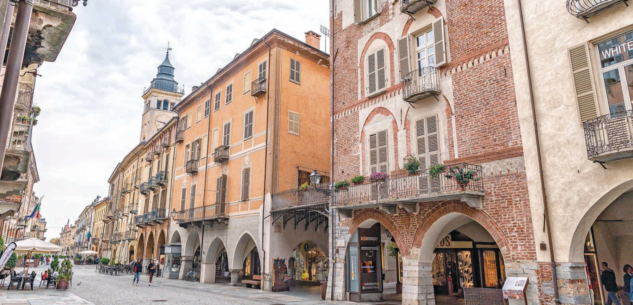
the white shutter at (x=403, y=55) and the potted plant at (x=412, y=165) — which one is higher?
the white shutter at (x=403, y=55)

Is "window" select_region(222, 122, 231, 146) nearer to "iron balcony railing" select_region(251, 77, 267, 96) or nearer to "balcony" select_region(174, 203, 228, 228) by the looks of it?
"iron balcony railing" select_region(251, 77, 267, 96)

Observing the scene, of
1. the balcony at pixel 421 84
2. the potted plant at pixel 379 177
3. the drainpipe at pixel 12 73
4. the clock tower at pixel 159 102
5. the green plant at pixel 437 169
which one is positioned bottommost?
the drainpipe at pixel 12 73

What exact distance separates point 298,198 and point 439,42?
9.34 m

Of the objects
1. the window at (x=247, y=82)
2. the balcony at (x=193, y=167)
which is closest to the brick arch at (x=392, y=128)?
→ the window at (x=247, y=82)

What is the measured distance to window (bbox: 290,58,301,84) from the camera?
23250 millimetres

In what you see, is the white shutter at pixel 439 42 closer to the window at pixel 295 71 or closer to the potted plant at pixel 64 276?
the window at pixel 295 71

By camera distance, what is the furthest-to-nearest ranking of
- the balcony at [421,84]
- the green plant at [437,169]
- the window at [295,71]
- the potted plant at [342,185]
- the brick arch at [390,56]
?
1. the window at [295,71]
2. the potted plant at [342,185]
3. the brick arch at [390,56]
4. the balcony at [421,84]
5. the green plant at [437,169]

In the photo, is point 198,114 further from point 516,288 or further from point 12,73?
point 12,73

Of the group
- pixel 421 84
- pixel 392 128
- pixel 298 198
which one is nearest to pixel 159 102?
pixel 298 198

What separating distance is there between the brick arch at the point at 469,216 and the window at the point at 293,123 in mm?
10732

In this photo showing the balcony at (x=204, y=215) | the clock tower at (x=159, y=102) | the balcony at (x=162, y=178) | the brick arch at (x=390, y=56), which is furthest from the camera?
the clock tower at (x=159, y=102)

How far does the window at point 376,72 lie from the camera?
15805 mm

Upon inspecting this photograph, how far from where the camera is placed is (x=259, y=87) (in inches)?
897

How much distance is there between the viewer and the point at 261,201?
2138cm
